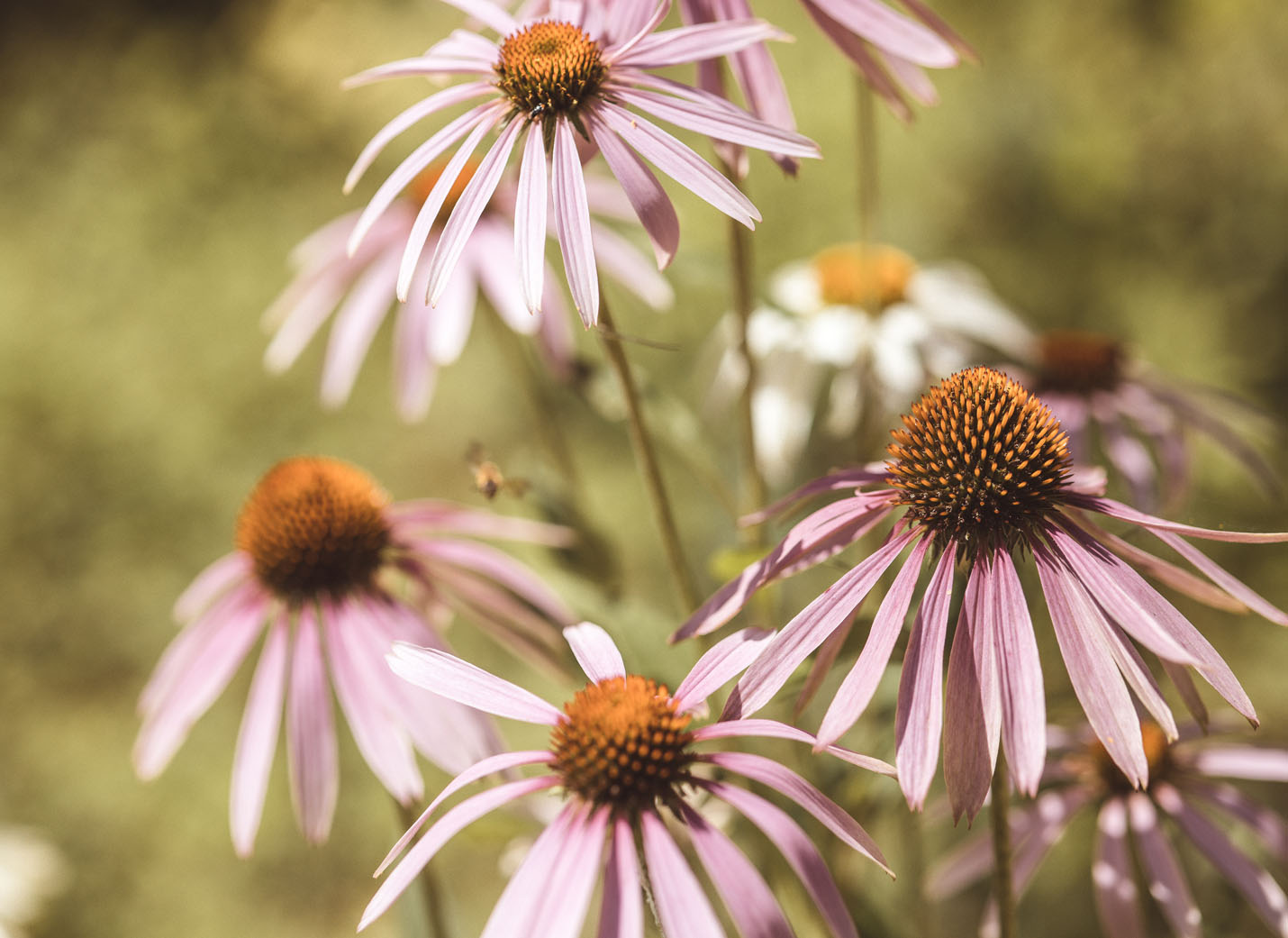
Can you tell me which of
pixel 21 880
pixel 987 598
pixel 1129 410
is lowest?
pixel 21 880

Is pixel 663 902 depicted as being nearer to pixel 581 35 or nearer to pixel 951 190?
pixel 581 35

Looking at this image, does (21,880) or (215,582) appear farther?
(21,880)

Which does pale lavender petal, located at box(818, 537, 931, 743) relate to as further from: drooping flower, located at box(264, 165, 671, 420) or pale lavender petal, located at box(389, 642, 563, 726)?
drooping flower, located at box(264, 165, 671, 420)

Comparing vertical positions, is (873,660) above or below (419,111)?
below

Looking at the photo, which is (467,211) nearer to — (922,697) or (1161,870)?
(922,697)

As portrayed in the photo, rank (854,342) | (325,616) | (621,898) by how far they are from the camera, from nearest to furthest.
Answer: (621,898) → (325,616) → (854,342)

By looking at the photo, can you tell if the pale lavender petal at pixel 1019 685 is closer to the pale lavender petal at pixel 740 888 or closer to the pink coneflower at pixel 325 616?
the pale lavender petal at pixel 740 888

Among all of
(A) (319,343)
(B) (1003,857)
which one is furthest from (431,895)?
(A) (319,343)
